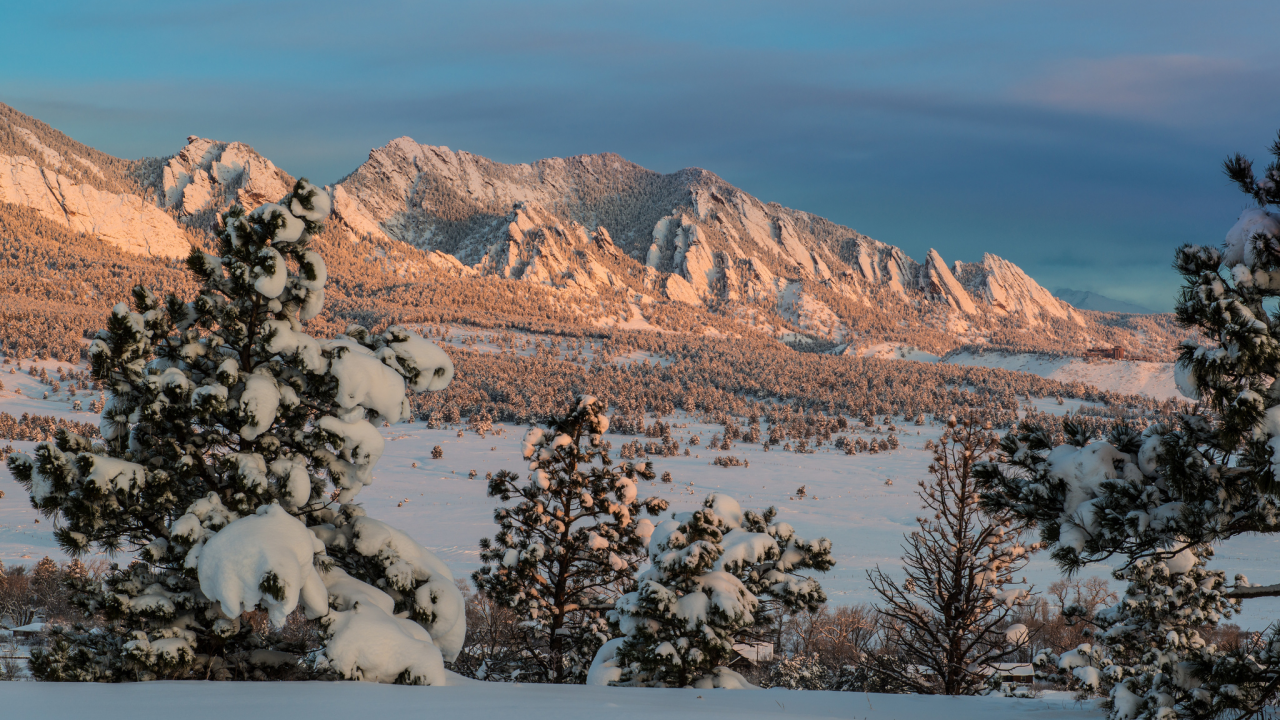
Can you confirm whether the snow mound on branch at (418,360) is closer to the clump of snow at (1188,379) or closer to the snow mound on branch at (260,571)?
the snow mound on branch at (260,571)

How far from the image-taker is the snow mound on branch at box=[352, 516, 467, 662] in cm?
926

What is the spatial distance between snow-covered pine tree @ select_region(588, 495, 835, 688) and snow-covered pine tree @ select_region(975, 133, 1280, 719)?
604cm

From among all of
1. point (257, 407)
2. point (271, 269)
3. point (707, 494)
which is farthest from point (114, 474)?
point (707, 494)

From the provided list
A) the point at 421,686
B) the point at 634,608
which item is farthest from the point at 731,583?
the point at 421,686

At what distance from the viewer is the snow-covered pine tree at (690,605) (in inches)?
462

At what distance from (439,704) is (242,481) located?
3707 mm

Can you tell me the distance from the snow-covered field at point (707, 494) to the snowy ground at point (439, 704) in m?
27.7

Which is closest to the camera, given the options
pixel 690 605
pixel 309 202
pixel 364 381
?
pixel 364 381

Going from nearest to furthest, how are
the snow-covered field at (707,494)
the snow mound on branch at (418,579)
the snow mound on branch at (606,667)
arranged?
the snow mound on branch at (418,579) < the snow mound on branch at (606,667) < the snow-covered field at (707,494)

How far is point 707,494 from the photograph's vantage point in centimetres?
4125

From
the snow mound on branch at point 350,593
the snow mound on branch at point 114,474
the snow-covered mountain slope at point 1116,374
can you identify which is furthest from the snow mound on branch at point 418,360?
the snow-covered mountain slope at point 1116,374

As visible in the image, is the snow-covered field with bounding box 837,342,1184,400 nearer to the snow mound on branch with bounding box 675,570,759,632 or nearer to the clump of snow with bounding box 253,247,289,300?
the snow mound on branch with bounding box 675,570,759,632

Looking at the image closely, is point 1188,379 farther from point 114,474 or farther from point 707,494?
point 707,494

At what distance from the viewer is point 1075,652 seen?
1634cm
